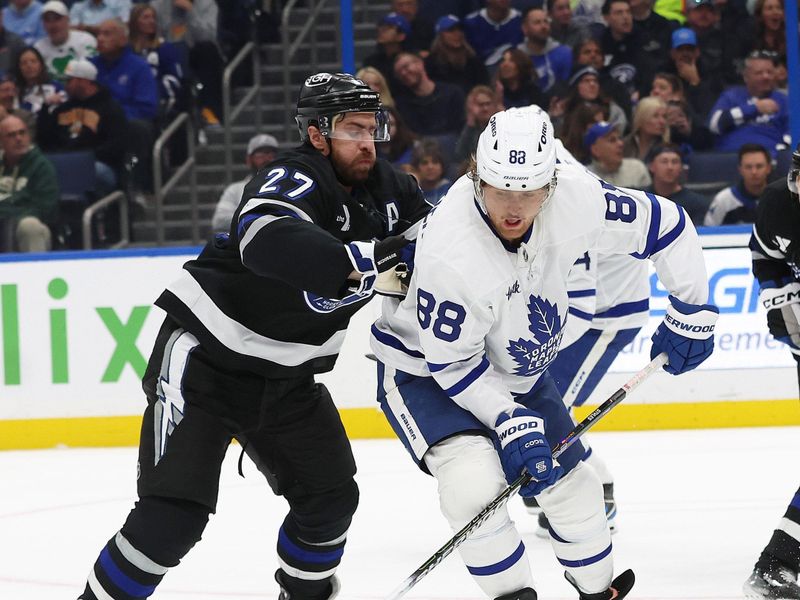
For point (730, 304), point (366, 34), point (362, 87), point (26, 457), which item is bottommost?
point (26, 457)

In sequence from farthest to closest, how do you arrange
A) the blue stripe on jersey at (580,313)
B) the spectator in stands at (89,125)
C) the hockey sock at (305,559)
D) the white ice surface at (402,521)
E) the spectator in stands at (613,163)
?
1. the spectator in stands at (89,125)
2. the spectator in stands at (613,163)
3. the blue stripe on jersey at (580,313)
4. the white ice surface at (402,521)
5. the hockey sock at (305,559)

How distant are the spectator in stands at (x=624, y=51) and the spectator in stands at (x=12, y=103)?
280cm

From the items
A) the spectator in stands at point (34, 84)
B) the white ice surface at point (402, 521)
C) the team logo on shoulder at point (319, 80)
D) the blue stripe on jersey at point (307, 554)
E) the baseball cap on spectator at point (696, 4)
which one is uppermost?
the team logo on shoulder at point (319, 80)

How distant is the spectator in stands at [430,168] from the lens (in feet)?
20.0

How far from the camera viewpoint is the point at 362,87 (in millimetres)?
2838

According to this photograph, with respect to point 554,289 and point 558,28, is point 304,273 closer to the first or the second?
point 554,289

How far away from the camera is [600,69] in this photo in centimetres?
630

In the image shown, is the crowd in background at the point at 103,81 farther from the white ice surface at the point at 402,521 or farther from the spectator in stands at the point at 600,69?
the spectator in stands at the point at 600,69

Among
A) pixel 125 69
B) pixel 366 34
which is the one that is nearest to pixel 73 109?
pixel 125 69

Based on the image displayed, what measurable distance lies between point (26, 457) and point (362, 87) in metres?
3.41

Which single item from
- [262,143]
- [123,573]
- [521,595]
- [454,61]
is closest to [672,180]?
[454,61]

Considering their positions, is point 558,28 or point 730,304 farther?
point 558,28

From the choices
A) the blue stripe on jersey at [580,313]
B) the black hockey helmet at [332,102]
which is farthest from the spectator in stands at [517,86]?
the black hockey helmet at [332,102]

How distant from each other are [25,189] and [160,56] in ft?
3.54
